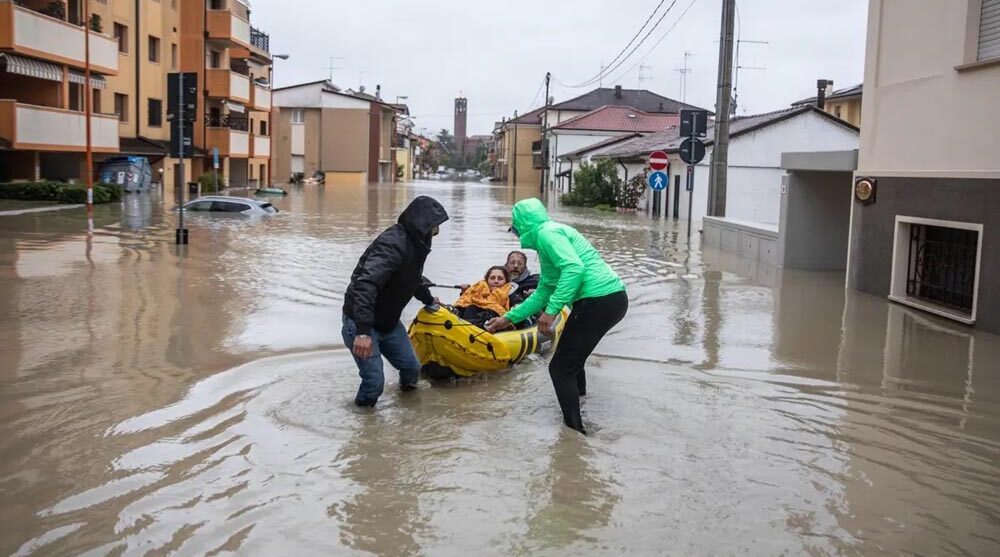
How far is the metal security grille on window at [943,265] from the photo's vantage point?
1211 centimetres

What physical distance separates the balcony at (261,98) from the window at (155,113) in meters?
9.75

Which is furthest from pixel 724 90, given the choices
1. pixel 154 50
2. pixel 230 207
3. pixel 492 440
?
pixel 154 50

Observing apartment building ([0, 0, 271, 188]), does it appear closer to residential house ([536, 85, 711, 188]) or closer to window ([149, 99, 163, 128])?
window ([149, 99, 163, 128])

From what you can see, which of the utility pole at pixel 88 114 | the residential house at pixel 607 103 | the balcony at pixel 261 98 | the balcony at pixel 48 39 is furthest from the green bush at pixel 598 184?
the residential house at pixel 607 103

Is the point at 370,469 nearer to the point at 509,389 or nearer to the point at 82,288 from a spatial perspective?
the point at 509,389

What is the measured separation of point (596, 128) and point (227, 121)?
3333 centimetres

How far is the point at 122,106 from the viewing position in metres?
40.7

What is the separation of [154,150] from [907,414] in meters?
38.1

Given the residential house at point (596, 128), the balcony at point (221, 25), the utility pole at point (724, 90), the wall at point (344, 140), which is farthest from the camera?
the wall at point (344, 140)

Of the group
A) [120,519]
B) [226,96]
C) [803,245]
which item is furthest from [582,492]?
[226,96]

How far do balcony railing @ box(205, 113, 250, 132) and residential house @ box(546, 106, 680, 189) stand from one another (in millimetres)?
27376

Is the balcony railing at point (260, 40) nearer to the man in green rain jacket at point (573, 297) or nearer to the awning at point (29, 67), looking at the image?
the awning at point (29, 67)

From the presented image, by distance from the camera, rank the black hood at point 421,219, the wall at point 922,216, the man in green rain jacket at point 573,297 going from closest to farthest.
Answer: the man in green rain jacket at point 573,297 → the black hood at point 421,219 → the wall at point 922,216

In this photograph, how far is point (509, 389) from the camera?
838 cm
